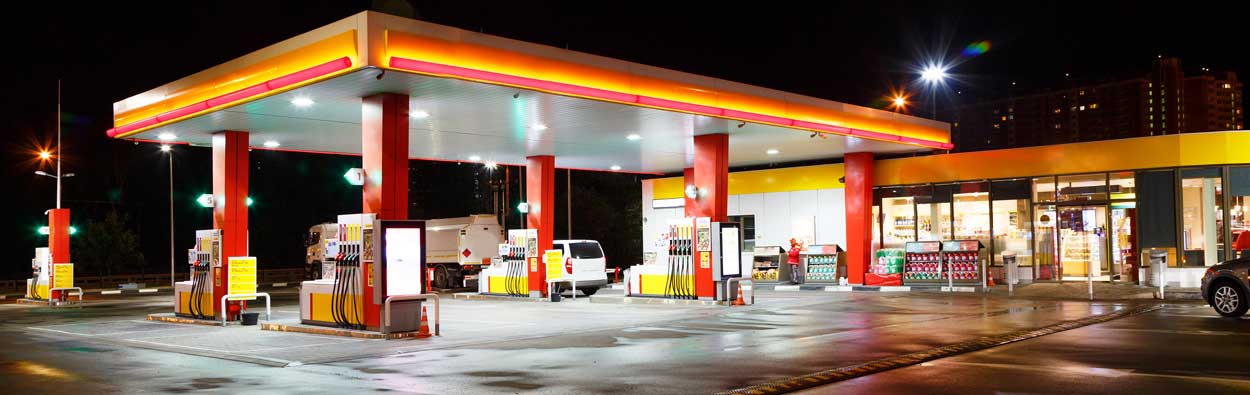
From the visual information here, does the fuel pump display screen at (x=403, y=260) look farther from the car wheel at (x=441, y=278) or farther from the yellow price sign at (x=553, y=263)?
the car wheel at (x=441, y=278)

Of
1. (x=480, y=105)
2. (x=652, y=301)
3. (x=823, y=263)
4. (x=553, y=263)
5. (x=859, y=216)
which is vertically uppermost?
(x=480, y=105)

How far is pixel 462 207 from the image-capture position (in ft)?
206

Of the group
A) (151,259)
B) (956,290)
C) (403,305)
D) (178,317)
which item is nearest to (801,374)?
(403,305)

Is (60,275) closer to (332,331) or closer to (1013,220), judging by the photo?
(332,331)

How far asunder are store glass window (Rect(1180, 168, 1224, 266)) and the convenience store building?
25 mm

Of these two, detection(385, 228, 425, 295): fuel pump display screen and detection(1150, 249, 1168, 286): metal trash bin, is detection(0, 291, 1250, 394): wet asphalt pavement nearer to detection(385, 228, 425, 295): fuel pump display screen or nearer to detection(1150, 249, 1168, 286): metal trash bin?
detection(385, 228, 425, 295): fuel pump display screen

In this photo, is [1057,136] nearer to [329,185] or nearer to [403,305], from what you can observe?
[329,185]

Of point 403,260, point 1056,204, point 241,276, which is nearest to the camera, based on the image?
point 403,260

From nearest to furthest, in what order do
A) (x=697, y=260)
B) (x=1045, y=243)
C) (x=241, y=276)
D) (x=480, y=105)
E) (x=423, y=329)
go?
1. (x=423, y=329)
2. (x=480, y=105)
3. (x=241, y=276)
4. (x=697, y=260)
5. (x=1045, y=243)

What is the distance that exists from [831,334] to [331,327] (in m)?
8.22

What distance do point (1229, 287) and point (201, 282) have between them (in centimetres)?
1906

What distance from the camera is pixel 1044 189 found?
87.5 feet

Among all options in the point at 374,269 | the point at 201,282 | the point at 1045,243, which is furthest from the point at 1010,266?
the point at 201,282

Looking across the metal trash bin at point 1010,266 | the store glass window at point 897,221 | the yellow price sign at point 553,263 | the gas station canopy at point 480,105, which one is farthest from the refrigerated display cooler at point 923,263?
the yellow price sign at point 553,263
